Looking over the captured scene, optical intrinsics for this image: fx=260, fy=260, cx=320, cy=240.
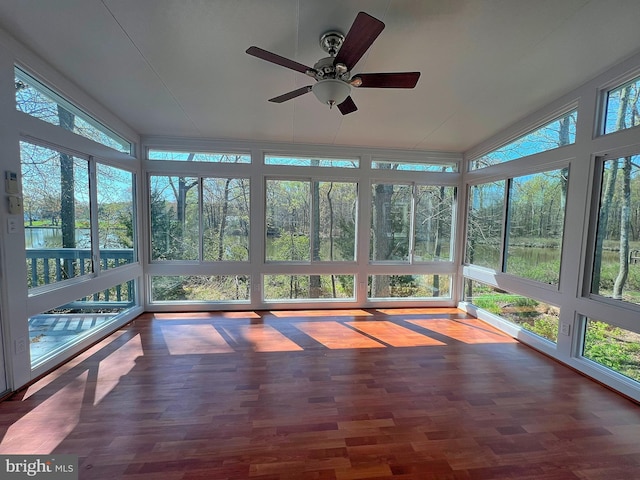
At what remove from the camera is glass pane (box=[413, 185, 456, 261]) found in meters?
4.44

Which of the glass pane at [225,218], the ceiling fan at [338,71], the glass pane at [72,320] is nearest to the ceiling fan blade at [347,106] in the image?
the ceiling fan at [338,71]

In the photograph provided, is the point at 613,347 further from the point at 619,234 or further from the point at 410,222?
the point at 410,222

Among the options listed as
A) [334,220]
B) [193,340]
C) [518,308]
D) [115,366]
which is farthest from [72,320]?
[518,308]

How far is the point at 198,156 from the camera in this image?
157 inches

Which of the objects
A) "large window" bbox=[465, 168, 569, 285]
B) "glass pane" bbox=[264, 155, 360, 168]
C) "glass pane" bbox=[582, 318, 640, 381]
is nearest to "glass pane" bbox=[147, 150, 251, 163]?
"glass pane" bbox=[264, 155, 360, 168]

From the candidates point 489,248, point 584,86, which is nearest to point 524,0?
point 584,86

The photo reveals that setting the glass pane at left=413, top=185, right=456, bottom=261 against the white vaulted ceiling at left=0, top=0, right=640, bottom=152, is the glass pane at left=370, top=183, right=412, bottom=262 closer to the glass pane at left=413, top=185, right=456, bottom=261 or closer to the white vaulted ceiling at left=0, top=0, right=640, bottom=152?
the glass pane at left=413, top=185, right=456, bottom=261

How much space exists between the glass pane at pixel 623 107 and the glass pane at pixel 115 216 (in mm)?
5347

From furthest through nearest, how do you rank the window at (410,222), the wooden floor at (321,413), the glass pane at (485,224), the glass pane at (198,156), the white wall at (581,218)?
the window at (410,222) → the glass pane at (198,156) → the glass pane at (485,224) → the white wall at (581,218) → the wooden floor at (321,413)

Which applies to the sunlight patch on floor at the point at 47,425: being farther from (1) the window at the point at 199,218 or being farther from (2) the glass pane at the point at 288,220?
(2) the glass pane at the point at 288,220

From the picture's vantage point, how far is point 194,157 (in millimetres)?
3982

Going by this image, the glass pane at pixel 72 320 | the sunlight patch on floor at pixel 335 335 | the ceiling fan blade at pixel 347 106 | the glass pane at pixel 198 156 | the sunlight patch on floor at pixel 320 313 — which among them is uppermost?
the ceiling fan blade at pixel 347 106

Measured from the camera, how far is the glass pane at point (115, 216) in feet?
10.3

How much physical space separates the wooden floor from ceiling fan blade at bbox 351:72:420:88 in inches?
96.5
